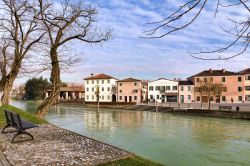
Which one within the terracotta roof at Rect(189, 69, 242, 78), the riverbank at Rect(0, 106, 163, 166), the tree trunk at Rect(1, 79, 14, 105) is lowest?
the riverbank at Rect(0, 106, 163, 166)

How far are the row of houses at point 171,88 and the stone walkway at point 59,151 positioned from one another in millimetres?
51979

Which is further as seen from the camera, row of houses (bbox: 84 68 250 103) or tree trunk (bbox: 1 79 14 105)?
row of houses (bbox: 84 68 250 103)

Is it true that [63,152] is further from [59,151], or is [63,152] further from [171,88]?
[171,88]

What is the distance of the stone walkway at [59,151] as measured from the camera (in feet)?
23.9

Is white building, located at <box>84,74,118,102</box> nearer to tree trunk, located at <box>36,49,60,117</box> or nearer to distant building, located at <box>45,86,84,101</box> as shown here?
distant building, located at <box>45,86,84,101</box>

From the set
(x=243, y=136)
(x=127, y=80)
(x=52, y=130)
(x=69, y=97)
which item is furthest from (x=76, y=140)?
(x=69, y=97)

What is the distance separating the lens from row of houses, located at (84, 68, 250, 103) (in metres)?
67.6

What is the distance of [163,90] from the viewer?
76625 millimetres

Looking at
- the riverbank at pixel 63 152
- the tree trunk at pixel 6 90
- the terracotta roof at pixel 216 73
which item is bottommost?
the riverbank at pixel 63 152

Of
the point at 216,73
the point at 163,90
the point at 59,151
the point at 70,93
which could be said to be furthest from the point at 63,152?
the point at 70,93

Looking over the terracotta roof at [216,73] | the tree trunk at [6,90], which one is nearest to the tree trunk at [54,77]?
the tree trunk at [6,90]

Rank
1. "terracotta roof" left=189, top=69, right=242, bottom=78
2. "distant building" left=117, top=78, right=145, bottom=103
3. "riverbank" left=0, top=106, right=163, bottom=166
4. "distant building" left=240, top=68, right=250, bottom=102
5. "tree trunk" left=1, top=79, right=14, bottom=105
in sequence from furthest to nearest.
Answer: "distant building" left=117, top=78, right=145, bottom=103, "terracotta roof" left=189, top=69, right=242, bottom=78, "distant building" left=240, top=68, right=250, bottom=102, "tree trunk" left=1, top=79, right=14, bottom=105, "riverbank" left=0, top=106, right=163, bottom=166

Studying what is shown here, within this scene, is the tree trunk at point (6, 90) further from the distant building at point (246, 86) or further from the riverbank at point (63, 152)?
the distant building at point (246, 86)

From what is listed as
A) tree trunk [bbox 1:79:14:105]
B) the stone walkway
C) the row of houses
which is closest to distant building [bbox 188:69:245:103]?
the row of houses
